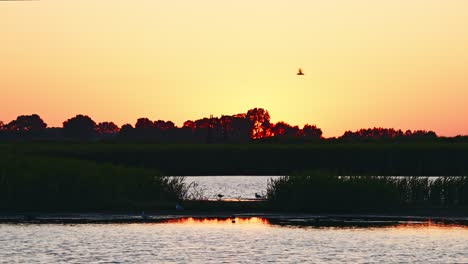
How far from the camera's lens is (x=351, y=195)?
175ft

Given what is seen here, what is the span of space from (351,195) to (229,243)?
14358mm

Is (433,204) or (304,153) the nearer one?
(433,204)

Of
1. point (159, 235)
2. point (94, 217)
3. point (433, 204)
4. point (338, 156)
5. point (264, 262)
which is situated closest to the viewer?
point (264, 262)

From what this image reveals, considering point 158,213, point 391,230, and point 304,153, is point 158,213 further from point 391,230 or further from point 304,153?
point 304,153

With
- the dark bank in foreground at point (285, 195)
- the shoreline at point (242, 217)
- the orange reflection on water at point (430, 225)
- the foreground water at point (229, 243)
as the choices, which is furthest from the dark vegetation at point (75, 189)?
the orange reflection on water at point (430, 225)

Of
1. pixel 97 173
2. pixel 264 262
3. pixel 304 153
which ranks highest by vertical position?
pixel 304 153

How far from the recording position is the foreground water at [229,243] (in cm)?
3628

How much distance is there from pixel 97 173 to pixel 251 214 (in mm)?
9548

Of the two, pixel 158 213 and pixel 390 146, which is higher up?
pixel 390 146

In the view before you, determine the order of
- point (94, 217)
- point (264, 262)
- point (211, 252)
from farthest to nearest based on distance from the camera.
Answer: point (94, 217)
point (211, 252)
point (264, 262)

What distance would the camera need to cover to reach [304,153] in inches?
4486

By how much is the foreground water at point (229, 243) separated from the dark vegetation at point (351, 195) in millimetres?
4677

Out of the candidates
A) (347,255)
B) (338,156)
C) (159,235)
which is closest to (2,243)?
(159,235)

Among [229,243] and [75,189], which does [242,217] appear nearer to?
[75,189]
